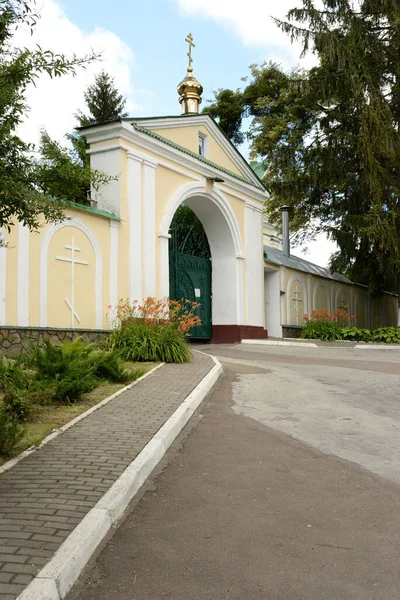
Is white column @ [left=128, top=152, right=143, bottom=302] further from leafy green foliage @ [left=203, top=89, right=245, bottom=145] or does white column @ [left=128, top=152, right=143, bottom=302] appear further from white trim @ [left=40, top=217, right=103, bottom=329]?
leafy green foliage @ [left=203, top=89, right=245, bottom=145]

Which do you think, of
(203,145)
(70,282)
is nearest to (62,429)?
(70,282)

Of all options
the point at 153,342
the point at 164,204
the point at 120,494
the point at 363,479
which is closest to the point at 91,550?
the point at 120,494

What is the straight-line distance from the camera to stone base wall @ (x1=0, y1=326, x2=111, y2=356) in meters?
11.5

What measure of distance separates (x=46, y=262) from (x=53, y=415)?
6561 millimetres

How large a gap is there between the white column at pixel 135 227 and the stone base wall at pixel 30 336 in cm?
238

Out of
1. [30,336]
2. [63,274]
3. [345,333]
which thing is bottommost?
[345,333]

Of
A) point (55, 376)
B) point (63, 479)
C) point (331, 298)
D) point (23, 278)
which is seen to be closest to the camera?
point (63, 479)

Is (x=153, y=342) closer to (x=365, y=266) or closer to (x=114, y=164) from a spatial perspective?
(x=114, y=164)

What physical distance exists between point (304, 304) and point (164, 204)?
37.8 feet

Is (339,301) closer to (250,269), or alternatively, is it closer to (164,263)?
(250,269)

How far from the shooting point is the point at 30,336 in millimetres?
12086

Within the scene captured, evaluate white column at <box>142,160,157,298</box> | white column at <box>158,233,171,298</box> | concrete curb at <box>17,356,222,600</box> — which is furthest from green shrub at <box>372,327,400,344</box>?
concrete curb at <box>17,356,222,600</box>

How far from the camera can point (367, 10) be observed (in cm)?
2225

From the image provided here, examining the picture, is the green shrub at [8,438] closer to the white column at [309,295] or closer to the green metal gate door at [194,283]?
the green metal gate door at [194,283]
